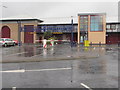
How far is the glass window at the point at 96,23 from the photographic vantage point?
1797 inches

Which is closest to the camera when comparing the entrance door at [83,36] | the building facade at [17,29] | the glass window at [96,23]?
the glass window at [96,23]

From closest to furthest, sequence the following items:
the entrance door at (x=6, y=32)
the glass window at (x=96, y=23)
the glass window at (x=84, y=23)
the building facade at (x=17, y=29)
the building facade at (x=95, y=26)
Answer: the building facade at (x=95, y=26) → the glass window at (x=96, y=23) → the glass window at (x=84, y=23) → the building facade at (x=17, y=29) → the entrance door at (x=6, y=32)

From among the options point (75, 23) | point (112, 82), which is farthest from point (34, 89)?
point (75, 23)

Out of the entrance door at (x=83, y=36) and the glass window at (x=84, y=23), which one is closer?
the glass window at (x=84, y=23)

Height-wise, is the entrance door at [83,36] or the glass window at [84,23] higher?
the glass window at [84,23]

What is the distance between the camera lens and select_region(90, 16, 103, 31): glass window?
45656 mm

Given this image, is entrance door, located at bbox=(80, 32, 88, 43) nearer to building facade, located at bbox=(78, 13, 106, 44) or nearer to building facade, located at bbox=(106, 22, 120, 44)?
building facade, located at bbox=(78, 13, 106, 44)

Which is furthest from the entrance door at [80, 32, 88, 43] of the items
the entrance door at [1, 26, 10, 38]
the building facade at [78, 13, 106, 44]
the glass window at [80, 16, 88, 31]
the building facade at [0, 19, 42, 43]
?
the entrance door at [1, 26, 10, 38]

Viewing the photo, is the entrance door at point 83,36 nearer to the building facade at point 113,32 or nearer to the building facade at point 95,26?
the building facade at point 95,26

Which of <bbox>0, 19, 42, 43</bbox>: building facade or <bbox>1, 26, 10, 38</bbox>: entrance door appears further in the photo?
<bbox>1, 26, 10, 38</bbox>: entrance door

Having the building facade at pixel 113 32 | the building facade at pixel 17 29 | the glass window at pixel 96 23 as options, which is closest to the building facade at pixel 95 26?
the glass window at pixel 96 23

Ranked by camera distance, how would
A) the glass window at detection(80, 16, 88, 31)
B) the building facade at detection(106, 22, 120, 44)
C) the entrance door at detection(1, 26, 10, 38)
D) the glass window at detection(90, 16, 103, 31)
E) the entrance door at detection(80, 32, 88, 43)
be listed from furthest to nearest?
the entrance door at detection(1, 26, 10, 38), the building facade at detection(106, 22, 120, 44), the entrance door at detection(80, 32, 88, 43), the glass window at detection(80, 16, 88, 31), the glass window at detection(90, 16, 103, 31)

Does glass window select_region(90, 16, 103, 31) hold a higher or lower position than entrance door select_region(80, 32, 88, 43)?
higher

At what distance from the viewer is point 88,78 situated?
7410 mm
